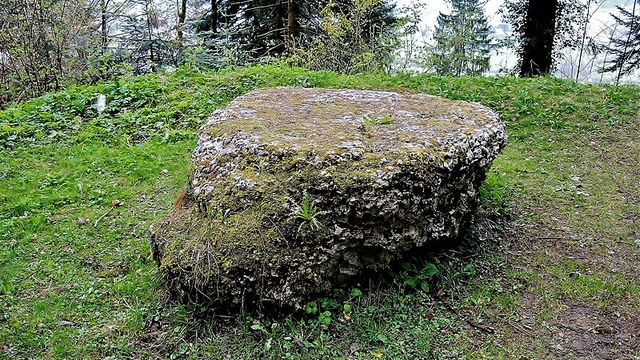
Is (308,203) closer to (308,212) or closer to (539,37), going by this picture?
(308,212)

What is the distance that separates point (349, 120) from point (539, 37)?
6527mm

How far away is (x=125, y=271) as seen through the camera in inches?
120

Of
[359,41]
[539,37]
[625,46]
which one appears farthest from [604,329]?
[625,46]

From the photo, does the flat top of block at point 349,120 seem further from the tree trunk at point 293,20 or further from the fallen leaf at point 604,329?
the tree trunk at point 293,20

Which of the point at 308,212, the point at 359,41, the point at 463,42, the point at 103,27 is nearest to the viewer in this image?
the point at 308,212

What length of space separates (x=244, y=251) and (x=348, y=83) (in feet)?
14.6

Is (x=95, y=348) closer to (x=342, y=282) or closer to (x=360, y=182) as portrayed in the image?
(x=342, y=282)

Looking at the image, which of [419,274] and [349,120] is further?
[349,120]

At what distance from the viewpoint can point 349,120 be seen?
126 inches

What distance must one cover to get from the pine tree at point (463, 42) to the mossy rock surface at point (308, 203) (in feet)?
21.3

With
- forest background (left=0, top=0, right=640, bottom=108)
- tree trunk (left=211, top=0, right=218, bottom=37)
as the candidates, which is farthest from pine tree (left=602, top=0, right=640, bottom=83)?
tree trunk (left=211, top=0, right=218, bottom=37)

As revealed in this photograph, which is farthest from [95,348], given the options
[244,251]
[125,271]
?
[244,251]

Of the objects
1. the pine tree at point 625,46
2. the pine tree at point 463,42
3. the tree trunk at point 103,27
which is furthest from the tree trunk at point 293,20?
the pine tree at point 625,46

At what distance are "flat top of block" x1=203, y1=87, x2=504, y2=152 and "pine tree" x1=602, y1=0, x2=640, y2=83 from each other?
6.25 meters
